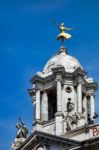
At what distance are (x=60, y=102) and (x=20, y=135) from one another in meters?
5.43

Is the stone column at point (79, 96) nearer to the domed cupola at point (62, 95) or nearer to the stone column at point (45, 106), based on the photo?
the domed cupola at point (62, 95)


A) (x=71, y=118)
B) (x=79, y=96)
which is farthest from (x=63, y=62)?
(x=71, y=118)

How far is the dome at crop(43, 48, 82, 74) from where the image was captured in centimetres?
7169

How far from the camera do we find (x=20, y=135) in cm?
6950

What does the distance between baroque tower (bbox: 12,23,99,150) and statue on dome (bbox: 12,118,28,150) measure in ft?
4.09

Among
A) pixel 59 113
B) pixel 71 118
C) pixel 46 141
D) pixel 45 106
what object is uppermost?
pixel 45 106

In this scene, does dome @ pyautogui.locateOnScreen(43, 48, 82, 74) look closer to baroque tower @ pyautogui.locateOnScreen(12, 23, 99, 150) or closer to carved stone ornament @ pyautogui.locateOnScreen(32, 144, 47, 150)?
baroque tower @ pyautogui.locateOnScreen(12, 23, 99, 150)

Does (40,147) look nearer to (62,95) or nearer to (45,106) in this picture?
(62,95)

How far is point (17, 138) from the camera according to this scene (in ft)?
228

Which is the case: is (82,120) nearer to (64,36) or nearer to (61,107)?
(61,107)

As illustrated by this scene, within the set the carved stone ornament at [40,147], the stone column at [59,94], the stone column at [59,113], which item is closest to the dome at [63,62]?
the stone column at [59,94]

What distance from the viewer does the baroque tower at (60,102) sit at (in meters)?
64.3

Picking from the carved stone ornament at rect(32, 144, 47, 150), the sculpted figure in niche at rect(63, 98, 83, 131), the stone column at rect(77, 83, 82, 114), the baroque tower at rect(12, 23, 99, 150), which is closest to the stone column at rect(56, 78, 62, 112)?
the baroque tower at rect(12, 23, 99, 150)

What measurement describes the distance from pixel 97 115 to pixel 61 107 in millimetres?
4942
